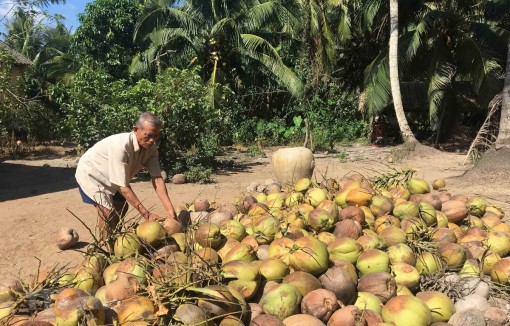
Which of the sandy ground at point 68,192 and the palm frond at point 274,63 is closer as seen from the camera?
the sandy ground at point 68,192

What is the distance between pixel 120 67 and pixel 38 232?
53.9 feet

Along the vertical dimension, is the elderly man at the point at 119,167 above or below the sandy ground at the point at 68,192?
above

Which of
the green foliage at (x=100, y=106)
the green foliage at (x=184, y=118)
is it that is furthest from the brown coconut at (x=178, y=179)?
the green foliage at (x=100, y=106)

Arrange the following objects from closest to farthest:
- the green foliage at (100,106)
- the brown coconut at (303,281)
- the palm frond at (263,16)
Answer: the brown coconut at (303,281)
the green foliage at (100,106)
the palm frond at (263,16)

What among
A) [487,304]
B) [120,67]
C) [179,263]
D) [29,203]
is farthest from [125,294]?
[120,67]

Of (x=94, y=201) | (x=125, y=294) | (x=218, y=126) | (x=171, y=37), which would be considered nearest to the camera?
(x=125, y=294)

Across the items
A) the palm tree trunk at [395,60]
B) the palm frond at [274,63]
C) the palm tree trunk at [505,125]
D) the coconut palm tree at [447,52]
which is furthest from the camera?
the palm frond at [274,63]

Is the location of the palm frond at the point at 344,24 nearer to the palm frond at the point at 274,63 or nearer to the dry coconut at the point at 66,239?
the palm frond at the point at 274,63

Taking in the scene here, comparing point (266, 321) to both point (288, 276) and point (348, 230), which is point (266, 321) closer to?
point (288, 276)

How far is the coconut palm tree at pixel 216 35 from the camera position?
52.9ft

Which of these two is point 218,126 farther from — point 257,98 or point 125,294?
point 125,294

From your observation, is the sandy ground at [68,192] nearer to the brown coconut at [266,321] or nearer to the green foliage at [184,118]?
the green foliage at [184,118]

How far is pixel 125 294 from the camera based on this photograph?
1937 mm

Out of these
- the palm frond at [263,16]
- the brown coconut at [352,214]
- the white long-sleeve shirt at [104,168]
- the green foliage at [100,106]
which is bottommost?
the brown coconut at [352,214]
